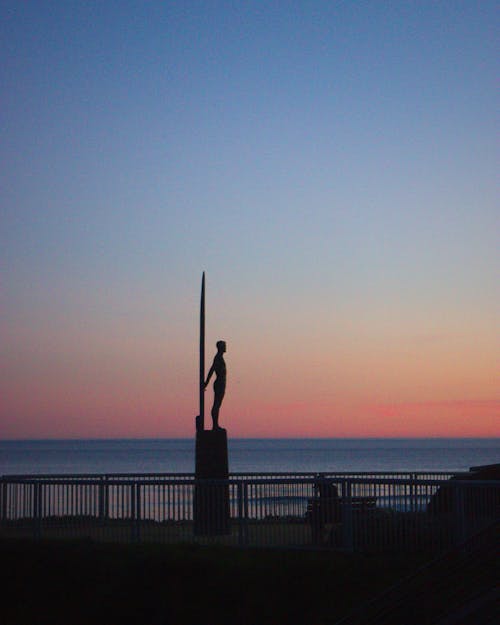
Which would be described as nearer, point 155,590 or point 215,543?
point 155,590

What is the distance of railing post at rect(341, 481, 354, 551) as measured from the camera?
60.7 ft

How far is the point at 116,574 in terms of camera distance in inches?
738

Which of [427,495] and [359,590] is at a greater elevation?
[427,495]

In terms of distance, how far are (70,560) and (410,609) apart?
789cm

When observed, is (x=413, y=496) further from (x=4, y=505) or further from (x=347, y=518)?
(x=4, y=505)

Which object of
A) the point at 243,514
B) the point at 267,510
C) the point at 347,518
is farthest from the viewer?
the point at 267,510

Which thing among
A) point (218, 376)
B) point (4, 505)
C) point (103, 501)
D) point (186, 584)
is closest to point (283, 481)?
point (186, 584)

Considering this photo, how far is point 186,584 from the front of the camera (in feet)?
59.3

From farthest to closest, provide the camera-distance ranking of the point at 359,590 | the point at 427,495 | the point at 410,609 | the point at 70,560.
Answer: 1. the point at 70,560
2. the point at 427,495
3. the point at 359,590
4. the point at 410,609

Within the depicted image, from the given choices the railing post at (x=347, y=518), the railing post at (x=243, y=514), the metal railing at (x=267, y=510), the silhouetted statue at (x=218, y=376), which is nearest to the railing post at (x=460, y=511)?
the metal railing at (x=267, y=510)

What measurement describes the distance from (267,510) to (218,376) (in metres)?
4.86

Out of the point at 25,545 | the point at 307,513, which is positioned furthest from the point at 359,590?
the point at 25,545

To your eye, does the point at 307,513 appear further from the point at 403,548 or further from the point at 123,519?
the point at 123,519

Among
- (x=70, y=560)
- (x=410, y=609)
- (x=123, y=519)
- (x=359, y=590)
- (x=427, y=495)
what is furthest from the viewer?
(x=123, y=519)
